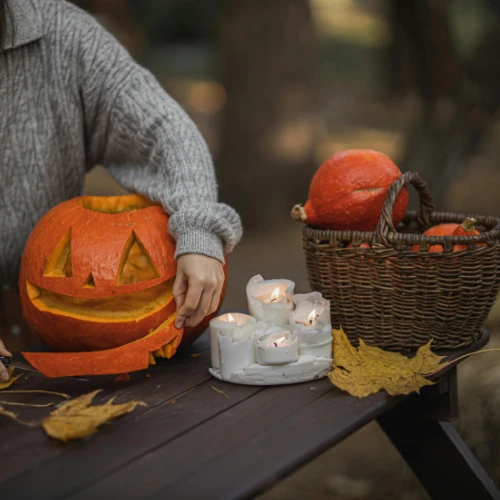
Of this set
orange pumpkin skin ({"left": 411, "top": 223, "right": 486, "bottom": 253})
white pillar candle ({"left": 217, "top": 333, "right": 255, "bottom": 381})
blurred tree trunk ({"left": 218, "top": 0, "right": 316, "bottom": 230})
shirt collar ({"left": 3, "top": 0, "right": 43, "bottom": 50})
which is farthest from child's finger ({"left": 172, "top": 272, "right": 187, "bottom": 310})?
blurred tree trunk ({"left": 218, "top": 0, "right": 316, "bottom": 230})

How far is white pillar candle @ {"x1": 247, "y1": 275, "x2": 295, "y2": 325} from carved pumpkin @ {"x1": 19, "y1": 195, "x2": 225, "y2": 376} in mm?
160

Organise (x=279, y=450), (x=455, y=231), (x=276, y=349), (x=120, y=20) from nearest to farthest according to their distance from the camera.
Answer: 1. (x=279, y=450)
2. (x=276, y=349)
3. (x=455, y=231)
4. (x=120, y=20)

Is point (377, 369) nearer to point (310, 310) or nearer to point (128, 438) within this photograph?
point (310, 310)

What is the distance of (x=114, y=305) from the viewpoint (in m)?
1.24

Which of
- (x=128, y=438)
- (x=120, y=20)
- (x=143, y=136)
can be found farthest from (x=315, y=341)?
(x=120, y=20)

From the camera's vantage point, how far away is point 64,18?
149 centimetres

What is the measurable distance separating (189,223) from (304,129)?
341 centimetres

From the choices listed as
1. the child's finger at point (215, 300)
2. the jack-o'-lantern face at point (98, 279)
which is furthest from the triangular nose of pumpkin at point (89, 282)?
the child's finger at point (215, 300)

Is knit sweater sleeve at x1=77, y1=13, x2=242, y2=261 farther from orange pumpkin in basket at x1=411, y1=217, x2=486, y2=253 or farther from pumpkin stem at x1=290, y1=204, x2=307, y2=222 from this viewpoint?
orange pumpkin in basket at x1=411, y1=217, x2=486, y2=253

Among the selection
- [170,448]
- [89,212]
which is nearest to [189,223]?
[89,212]

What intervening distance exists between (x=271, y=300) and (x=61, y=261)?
421mm

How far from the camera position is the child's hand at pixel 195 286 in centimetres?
118

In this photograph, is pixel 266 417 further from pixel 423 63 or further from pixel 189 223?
pixel 423 63

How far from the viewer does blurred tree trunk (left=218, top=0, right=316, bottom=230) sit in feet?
14.1
